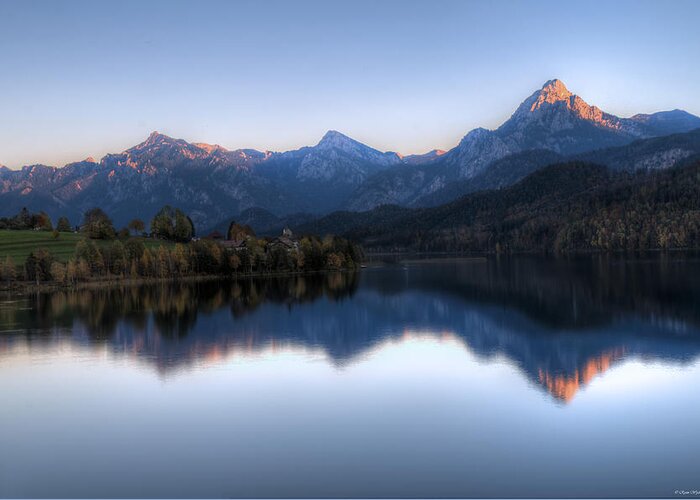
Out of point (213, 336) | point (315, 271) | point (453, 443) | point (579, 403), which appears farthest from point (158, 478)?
point (315, 271)

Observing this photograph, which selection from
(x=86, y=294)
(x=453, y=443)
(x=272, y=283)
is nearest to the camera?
(x=453, y=443)

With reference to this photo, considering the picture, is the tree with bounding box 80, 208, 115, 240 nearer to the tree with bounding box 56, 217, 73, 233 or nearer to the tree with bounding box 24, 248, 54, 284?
the tree with bounding box 56, 217, 73, 233

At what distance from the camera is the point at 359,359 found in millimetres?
43656

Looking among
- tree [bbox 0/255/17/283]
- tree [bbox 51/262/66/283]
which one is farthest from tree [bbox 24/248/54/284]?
tree [bbox 0/255/17/283]

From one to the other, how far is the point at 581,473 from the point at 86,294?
92.5 m

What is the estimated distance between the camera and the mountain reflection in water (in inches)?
1742

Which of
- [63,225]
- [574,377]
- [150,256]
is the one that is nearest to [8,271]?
[150,256]

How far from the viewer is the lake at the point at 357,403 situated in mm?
21766

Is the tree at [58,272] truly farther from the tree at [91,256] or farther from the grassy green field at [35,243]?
the grassy green field at [35,243]

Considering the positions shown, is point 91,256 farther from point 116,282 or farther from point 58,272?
point 58,272

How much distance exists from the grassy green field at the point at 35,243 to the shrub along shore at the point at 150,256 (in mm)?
215

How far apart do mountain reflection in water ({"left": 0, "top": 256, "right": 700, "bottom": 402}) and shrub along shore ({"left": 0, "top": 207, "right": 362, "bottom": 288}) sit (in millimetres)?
14283

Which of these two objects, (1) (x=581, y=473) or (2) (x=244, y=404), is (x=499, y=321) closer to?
(2) (x=244, y=404)

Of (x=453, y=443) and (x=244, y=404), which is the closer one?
(x=453, y=443)
